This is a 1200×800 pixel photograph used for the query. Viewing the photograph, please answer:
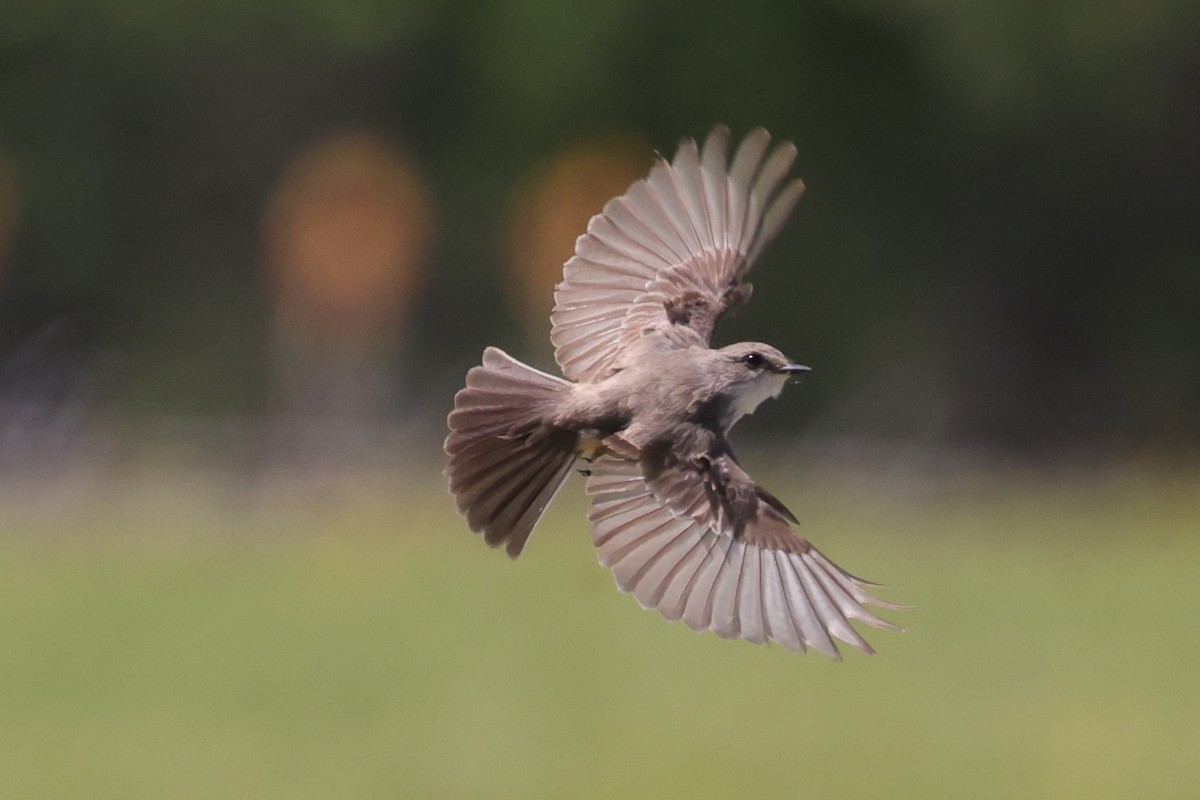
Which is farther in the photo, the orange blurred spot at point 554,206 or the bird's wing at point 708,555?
the orange blurred spot at point 554,206

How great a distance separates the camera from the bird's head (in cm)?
382

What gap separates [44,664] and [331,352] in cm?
590

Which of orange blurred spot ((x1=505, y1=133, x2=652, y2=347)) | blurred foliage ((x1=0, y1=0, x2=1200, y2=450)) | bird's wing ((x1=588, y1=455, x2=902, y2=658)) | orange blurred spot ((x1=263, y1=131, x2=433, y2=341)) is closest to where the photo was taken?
bird's wing ((x1=588, y1=455, x2=902, y2=658))

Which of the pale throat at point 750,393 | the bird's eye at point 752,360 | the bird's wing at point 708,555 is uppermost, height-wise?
the bird's eye at point 752,360

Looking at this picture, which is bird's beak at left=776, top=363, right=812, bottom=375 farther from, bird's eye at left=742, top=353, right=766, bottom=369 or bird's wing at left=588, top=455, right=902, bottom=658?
bird's wing at left=588, top=455, right=902, bottom=658

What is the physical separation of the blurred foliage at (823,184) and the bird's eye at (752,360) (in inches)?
642

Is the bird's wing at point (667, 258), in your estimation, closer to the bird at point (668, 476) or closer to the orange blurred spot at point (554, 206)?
the bird at point (668, 476)

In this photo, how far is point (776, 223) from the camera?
432 centimetres

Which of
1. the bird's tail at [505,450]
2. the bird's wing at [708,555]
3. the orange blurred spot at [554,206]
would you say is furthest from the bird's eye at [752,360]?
the orange blurred spot at [554,206]

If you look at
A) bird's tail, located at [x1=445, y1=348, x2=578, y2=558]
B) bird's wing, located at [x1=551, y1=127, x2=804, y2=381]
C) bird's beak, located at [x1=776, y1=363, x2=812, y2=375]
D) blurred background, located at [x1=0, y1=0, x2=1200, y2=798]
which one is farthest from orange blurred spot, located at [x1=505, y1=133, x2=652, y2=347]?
bird's beak, located at [x1=776, y1=363, x2=812, y2=375]

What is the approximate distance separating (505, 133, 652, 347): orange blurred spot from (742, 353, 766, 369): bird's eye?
638 inches

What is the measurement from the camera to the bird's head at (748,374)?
382 cm

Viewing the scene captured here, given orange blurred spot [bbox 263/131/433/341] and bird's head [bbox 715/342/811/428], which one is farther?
orange blurred spot [bbox 263/131/433/341]

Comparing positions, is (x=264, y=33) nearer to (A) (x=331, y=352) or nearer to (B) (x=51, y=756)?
(A) (x=331, y=352)
